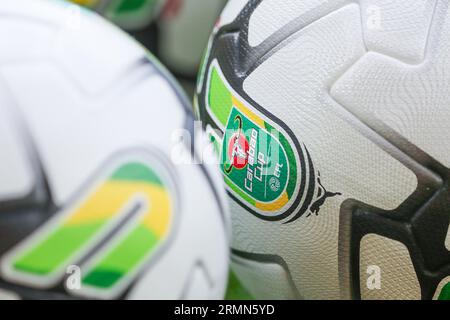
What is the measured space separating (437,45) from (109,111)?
626 millimetres

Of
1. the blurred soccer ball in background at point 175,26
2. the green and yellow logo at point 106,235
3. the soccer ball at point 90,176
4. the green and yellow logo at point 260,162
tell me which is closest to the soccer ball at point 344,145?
the green and yellow logo at point 260,162

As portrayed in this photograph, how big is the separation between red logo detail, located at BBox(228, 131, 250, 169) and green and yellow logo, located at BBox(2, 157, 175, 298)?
39 centimetres

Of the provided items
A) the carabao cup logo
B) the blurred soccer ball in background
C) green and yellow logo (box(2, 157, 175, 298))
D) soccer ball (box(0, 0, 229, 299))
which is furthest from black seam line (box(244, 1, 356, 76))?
the blurred soccer ball in background

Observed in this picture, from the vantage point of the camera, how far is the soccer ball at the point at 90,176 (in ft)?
3.67

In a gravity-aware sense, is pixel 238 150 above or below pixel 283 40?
below

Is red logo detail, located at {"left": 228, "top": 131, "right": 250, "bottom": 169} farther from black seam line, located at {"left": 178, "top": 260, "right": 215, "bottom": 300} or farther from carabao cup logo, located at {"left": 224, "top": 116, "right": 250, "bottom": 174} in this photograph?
black seam line, located at {"left": 178, "top": 260, "right": 215, "bottom": 300}

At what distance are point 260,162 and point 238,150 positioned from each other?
6 centimetres

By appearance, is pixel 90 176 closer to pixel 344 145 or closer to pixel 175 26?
pixel 344 145

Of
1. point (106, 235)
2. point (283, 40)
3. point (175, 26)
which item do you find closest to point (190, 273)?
point (106, 235)

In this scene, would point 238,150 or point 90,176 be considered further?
point 238,150

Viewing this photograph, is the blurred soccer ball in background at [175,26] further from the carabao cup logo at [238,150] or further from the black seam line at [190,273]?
the black seam line at [190,273]

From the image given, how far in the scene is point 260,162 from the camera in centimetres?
157

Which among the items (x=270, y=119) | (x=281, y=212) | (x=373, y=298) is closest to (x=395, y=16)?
(x=270, y=119)

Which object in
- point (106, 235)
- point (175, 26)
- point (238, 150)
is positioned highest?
point (106, 235)
